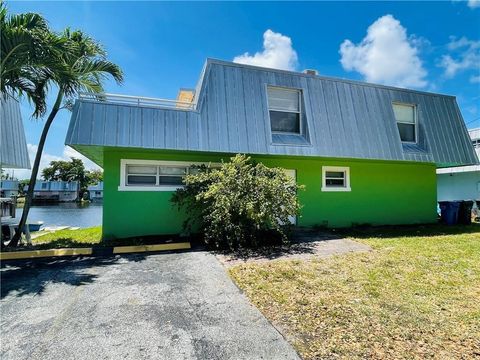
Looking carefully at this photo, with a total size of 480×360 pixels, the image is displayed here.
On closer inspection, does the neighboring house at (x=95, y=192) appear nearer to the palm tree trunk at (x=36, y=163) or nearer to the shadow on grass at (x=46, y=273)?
the palm tree trunk at (x=36, y=163)

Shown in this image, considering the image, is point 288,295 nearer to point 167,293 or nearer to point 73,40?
point 167,293

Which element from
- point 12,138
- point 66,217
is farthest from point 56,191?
point 12,138

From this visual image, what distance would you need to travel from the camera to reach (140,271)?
19.8ft

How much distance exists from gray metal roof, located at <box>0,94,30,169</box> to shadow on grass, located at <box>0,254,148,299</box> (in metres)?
8.31

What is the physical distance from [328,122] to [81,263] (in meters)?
8.96

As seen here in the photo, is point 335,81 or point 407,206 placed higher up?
point 335,81

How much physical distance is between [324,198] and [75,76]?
974cm

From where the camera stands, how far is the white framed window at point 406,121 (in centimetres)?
1208

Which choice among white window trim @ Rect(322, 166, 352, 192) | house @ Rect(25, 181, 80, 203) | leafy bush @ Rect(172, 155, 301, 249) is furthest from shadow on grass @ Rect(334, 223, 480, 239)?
house @ Rect(25, 181, 80, 203)

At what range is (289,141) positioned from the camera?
33.2 ft

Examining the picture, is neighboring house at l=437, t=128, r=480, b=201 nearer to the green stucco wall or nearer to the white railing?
the green stucco wall

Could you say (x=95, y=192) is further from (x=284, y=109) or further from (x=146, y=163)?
(x=284, y=109)

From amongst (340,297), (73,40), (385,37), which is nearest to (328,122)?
(385,37)

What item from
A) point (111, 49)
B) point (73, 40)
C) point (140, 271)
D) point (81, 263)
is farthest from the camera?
point (111, 49)
